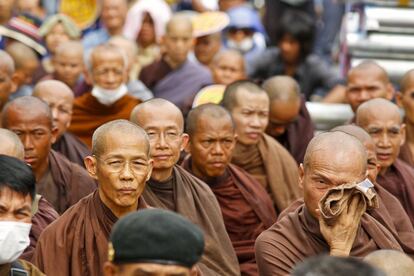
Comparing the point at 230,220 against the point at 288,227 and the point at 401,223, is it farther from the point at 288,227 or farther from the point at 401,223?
the point at 288,227

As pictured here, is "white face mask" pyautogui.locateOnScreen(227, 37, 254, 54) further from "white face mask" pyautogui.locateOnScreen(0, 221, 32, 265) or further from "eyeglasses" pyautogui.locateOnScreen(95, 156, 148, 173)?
"white face mask" pyautogui.locateOnScreen(0, 221, 32, 265)

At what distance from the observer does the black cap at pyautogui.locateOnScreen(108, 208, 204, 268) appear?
5.30 metres

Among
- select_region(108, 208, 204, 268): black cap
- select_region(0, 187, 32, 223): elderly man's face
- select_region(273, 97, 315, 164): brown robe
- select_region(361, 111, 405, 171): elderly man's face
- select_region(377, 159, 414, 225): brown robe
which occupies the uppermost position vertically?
select_region(108, 208, 204, 268): black cap

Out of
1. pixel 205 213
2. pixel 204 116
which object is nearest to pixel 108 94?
pixel 204 116

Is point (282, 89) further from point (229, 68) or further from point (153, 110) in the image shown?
point (153, 110)

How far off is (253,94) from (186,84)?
2.95m

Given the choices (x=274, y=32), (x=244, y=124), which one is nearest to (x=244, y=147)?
(x=244, y=124)

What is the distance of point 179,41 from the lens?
1430 cm

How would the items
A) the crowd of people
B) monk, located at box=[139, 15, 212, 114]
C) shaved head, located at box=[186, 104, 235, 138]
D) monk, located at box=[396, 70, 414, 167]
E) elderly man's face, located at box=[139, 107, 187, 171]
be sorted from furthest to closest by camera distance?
monk, located at box=[139, 15, 212, 114] < monk, located at box=[396, 70, 414, 167] < shaved head, located at box=[186, 104, 235, 138] < elderly man's face, located at box=[139, 107, 187, 171] < the crowd of people

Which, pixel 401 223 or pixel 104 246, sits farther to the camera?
pixel 401 223

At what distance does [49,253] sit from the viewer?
7.67 meters

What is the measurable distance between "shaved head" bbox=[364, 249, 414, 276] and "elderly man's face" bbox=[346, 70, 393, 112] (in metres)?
5.44

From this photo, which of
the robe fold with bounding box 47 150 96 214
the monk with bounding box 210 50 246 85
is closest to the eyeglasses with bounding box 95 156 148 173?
the robe fold with bounding box 47 150 96 214

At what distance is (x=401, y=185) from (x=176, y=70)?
4804mm
